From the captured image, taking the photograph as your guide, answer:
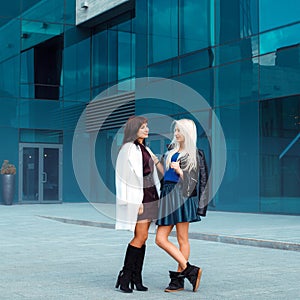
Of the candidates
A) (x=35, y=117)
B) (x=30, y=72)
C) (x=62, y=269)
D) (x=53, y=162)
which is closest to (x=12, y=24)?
(x=30, y=72)

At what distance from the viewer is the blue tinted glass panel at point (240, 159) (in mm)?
16969

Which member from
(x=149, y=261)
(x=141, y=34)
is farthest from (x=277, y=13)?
(x=149, y=261)

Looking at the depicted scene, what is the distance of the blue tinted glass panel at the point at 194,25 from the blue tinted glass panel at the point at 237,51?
25.2 inches

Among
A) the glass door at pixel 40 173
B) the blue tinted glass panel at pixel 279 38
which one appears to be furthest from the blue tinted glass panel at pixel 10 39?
the blue tinted glass panel at pixel 279 38

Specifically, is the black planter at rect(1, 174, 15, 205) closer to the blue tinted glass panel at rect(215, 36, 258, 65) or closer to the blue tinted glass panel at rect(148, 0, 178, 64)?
the blue tinted glass panel at rect(148, 0, 178, 64)

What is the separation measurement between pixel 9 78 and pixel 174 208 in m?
20.1

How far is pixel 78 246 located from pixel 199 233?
2.36 m

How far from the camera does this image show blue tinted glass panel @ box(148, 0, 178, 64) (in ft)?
65.9

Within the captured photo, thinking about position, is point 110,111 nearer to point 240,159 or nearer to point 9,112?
point 9,112

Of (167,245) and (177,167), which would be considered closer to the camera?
(177,167)

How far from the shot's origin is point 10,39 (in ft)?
81.5

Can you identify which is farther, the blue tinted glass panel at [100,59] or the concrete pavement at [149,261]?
the blue tinted glass panel at [100,59]

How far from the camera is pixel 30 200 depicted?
81.0 feet

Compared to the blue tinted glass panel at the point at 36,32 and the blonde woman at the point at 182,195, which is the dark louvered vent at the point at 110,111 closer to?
the blue tinted glass panel at the point at 36,32
